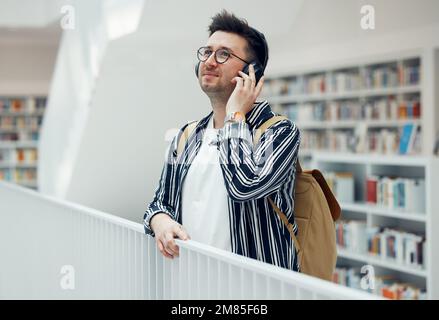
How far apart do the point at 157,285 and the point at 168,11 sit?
2108 millimetres

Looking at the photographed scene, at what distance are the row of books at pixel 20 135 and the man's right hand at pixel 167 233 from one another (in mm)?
10582

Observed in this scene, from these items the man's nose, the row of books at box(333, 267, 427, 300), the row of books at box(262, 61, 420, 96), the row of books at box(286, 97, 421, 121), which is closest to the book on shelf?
the row of books at box(333, 267, 427, 300)

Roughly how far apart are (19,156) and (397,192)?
27.6 ft

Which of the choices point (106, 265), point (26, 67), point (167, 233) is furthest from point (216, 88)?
point (26, 67)

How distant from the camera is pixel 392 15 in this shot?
7305mm

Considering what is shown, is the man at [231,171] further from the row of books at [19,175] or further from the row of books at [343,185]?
the row of books at [19,175]

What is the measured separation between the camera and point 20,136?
1197 centimetres

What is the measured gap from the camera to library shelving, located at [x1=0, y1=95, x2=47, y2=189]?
11797 mm

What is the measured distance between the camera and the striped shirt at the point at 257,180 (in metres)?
1.75

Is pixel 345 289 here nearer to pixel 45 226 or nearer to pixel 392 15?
pixel 45 226

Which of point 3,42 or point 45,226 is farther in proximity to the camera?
point 3,42

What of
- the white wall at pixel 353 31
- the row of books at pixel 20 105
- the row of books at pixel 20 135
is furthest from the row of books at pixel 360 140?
the row of books at pixel 20 135

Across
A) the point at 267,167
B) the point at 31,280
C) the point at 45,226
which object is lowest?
the point at 31,280

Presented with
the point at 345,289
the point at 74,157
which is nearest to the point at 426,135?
the point at 74,157
